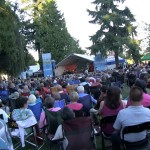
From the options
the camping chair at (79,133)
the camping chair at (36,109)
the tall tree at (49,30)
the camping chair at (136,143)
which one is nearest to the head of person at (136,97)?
the camping chair at (136,143)

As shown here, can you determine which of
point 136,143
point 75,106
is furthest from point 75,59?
point 136,143

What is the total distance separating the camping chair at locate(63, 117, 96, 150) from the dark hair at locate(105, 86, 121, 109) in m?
0.47

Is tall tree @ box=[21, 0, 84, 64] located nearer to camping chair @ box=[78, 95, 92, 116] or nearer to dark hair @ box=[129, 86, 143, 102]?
camping chair @ box=[78, 95, 92, 116]

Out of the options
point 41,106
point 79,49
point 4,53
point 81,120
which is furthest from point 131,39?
point 79,49

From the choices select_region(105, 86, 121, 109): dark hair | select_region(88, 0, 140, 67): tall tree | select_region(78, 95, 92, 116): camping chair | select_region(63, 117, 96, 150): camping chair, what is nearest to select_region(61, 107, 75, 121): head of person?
select_region(63, 117, 96, 150): camping chair

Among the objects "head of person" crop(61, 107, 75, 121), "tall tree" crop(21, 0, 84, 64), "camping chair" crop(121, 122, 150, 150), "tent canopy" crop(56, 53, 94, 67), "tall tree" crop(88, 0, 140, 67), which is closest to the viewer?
"camping chair" crop(121, 122, 150, 150)

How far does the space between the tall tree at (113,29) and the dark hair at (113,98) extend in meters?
32.2

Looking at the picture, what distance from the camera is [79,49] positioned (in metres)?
93.1

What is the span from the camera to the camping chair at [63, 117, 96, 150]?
5414 millimetres

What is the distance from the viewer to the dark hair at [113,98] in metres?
5.62

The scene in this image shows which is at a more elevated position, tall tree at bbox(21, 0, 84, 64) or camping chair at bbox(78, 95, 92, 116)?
tall tree at bbox(21, 0, 84, 64)

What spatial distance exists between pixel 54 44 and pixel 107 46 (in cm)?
2072

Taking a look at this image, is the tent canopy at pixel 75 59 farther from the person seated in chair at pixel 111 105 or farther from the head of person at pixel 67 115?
the person seated in chair at pixel 111 105

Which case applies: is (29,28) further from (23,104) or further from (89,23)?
(23,104)
